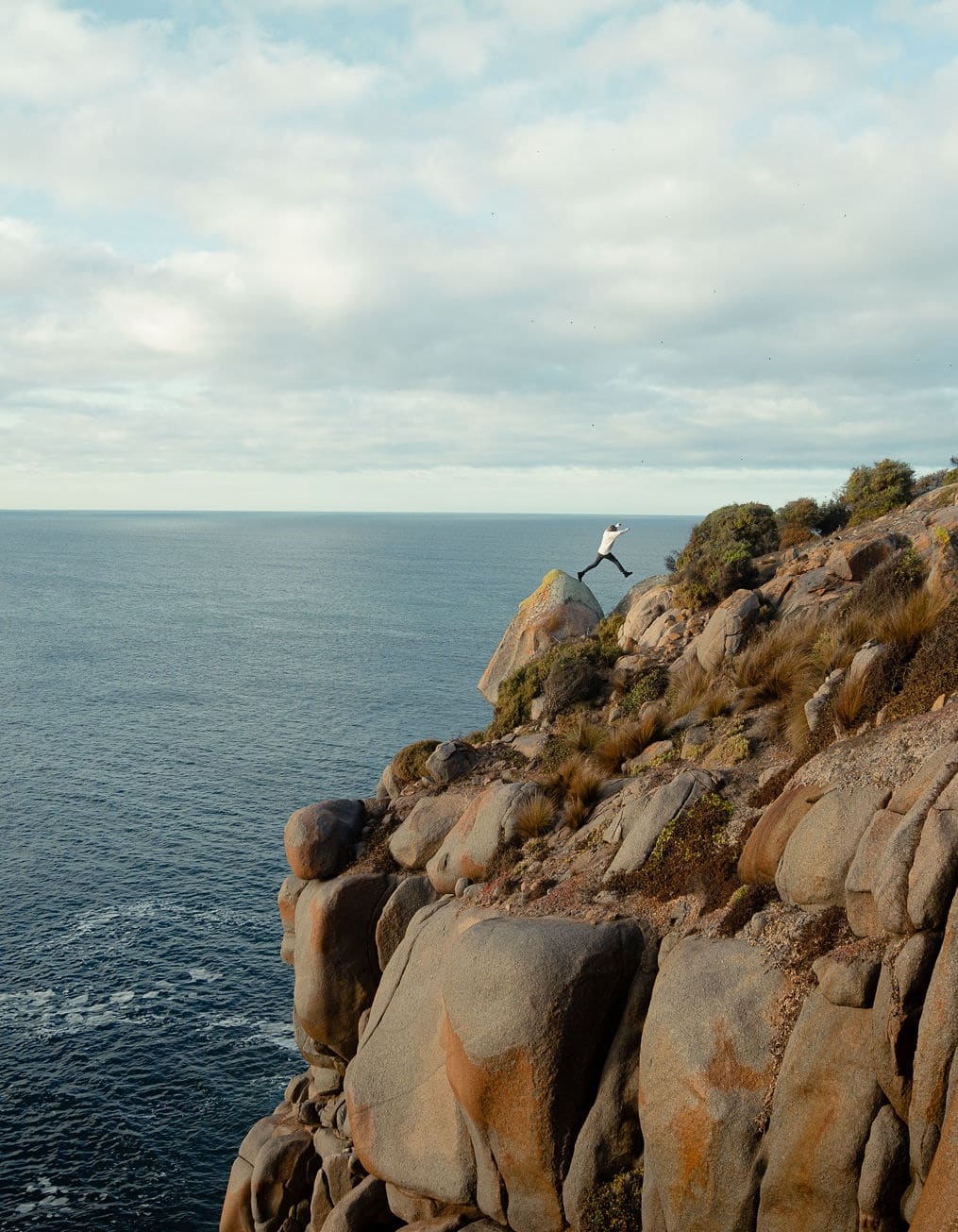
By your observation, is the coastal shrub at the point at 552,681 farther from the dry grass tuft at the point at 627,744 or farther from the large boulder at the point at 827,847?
the large boulder at the point at 827,847

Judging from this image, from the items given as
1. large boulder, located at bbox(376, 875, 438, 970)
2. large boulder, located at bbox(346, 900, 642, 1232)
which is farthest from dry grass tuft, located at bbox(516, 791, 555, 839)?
large boulder, located at bbox(346, 900, 642, 1232)

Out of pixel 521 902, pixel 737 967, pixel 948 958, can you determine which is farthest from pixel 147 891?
pixel 948 958

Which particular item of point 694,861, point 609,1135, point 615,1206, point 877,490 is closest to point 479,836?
point 694,861

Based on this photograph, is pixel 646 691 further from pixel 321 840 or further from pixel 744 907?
pixel 744 907

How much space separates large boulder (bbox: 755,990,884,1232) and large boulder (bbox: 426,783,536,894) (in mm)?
10727

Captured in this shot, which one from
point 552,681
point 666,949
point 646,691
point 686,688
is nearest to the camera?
point 666,949

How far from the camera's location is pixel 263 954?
45.2 m

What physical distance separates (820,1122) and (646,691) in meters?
16.8

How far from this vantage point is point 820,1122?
1413 cm

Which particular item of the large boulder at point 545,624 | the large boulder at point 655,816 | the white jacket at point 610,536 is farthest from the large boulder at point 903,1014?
the white jacket at point 610,536

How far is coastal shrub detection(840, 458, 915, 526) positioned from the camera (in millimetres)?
38688

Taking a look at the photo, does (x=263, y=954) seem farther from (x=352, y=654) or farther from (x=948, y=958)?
(x=352, y=654)

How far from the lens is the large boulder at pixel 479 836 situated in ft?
80.8

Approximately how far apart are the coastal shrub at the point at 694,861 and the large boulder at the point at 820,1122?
147 inches
